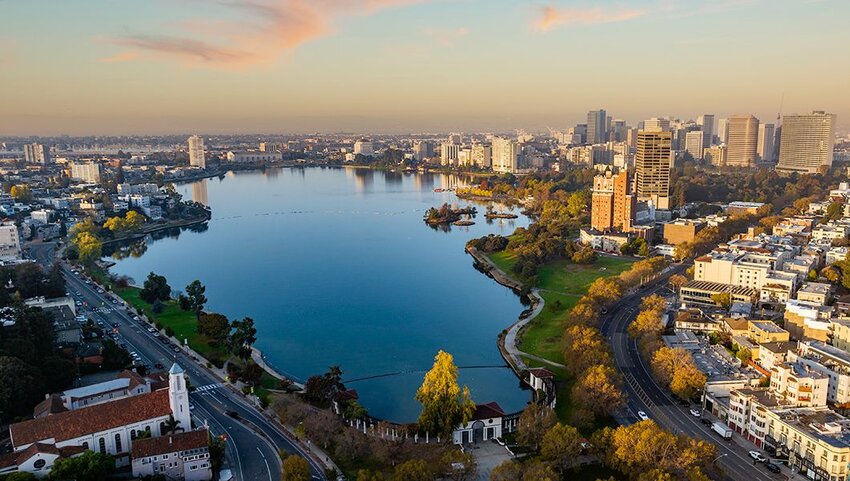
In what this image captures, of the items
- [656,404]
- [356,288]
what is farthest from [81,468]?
[356,288]

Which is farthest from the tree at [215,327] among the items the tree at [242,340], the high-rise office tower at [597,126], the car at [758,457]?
the high-rise office tower at [597,126]

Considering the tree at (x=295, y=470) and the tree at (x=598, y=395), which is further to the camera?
the tree at (x=598, y=395)

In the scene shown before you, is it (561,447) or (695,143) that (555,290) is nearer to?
(561,447)

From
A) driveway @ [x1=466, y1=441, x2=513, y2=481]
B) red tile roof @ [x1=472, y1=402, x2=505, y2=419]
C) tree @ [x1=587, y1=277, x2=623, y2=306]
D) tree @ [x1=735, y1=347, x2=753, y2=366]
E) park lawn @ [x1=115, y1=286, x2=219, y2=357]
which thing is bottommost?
driveway @ [x1=466, y1=441, x2=513, y2=481]

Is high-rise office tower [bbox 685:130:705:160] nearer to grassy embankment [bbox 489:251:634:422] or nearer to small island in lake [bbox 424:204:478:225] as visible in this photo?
small island in lake [bbox 424:204:478:225]

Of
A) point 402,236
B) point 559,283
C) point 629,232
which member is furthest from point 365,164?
point 559,283

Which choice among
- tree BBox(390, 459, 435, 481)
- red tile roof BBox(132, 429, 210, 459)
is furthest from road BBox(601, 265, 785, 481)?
red tile roof BBox(132, 429, 210, 459)

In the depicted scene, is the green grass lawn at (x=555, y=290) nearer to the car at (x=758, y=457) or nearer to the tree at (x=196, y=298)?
the car at (x=758, y=457)
